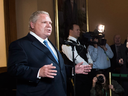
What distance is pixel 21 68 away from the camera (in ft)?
4.61

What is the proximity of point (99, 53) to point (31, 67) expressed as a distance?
1.80 m

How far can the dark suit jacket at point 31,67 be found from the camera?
143cm

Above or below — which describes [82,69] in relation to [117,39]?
below

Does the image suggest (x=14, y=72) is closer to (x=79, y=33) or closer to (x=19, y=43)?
(x=19, y=43)

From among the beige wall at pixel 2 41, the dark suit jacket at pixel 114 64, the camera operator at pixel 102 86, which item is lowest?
the camera operator at pixel 102 86

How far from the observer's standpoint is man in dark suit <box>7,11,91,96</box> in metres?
1.42

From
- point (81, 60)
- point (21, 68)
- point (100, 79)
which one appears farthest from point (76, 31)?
point (21, 68)

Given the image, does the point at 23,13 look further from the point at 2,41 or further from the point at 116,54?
the point at 116,54

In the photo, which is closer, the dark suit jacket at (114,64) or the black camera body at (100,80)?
the dark suit jacket at (114,64)

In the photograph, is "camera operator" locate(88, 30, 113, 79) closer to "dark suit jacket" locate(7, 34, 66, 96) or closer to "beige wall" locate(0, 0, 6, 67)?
"dark suit jacket" locate(7, 34, 66, 96)

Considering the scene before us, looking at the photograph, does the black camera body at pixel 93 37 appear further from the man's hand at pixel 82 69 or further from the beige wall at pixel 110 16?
the man's hand at pixel 82 69

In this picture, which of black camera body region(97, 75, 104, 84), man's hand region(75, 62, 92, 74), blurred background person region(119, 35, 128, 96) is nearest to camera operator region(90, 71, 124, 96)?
black camera body region(97, 75, 104, 84)

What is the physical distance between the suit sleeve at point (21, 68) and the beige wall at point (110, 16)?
185cm

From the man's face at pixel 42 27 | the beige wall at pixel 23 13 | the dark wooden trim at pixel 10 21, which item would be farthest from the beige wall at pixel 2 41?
the man's face at pixel 42 27
